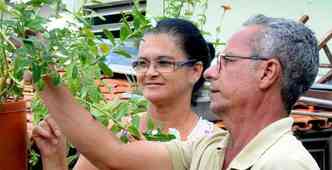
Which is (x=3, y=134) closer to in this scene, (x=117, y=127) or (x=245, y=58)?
(x=117, y=127)

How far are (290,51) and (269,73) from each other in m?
0.08

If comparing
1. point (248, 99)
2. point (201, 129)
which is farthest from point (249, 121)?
point (201, 129)

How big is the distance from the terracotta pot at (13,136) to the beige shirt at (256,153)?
43cm

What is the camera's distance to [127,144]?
2209 mm

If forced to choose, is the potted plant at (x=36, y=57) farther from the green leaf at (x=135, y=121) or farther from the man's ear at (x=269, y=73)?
the man's ear at (x=269, y=73)

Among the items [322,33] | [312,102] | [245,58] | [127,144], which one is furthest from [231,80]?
[322,33]

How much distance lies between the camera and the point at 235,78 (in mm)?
2080

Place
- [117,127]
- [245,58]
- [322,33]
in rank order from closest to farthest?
[245,58] < [117,127] < [322,33]

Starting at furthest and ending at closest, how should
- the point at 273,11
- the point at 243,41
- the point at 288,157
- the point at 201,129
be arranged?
the point at 273,11 → the point at 201,129 → the point at 243,41 → the point at 288,157

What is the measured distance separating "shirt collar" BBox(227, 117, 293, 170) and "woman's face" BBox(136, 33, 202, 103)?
0.97 m

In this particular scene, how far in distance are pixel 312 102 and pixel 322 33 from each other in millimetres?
2178

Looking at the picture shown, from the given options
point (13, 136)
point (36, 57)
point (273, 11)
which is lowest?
point (273, 11)

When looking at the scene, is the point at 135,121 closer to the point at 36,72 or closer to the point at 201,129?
the point at 36,72

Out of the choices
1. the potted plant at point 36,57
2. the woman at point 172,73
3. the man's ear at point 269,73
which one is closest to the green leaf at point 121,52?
the potted plant at point 36,57
